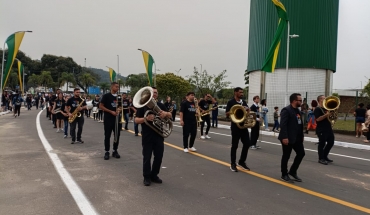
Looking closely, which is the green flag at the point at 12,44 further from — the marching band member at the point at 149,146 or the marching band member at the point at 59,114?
the marching band member at the point at 149,146

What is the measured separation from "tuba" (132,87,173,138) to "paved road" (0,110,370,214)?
1.04m

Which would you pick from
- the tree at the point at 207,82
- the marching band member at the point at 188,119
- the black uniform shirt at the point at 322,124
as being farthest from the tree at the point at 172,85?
the black uniform shirt at the point at 322,124

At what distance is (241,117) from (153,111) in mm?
2199

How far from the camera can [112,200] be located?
500 centimetres

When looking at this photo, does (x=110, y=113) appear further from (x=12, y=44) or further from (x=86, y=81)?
(x=86, y=81)

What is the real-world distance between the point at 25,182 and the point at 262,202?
434 cm

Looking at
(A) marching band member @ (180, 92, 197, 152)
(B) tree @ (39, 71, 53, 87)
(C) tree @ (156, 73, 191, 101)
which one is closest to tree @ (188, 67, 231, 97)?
(C) tree @ (156, 73, 191, 101)

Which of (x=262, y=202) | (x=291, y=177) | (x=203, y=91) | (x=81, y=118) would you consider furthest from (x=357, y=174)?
(x=203, y=91)

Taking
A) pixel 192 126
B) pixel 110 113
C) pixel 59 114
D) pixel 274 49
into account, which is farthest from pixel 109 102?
pixel 274 49

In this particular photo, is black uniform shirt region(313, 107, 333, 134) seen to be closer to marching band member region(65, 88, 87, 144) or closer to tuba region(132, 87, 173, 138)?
tuba region(132, 87, 173, 138)

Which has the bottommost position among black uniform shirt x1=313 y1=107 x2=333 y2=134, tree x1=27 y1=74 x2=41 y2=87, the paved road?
the paved road

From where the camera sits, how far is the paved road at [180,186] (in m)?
4.77

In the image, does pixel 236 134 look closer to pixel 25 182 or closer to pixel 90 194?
pixel 90 194

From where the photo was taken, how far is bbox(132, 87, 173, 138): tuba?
18.9ft
